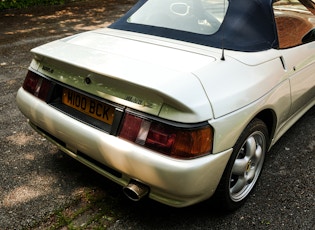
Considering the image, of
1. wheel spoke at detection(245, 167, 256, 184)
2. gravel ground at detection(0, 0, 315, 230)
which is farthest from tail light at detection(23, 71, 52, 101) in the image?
wheel spoke at detection(245, 167, 256, 184)

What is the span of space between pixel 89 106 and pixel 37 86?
0.58 metres

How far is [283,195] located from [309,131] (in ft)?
4.37

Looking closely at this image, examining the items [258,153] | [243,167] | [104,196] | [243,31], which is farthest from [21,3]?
[243,167]

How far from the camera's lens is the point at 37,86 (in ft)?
8.82

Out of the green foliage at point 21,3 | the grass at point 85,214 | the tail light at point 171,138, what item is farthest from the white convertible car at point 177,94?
the green foliage at point 21,3

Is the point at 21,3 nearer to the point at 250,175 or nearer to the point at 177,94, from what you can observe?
the point at 250,175

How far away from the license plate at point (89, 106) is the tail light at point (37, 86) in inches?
6.8

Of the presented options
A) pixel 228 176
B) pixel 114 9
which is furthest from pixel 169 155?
pixel 114 9

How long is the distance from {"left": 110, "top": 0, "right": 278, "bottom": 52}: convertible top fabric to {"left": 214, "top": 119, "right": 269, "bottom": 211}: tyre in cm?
59

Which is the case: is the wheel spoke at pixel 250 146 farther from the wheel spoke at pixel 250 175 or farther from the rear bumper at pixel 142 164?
the rear bumper at pixel 142 164

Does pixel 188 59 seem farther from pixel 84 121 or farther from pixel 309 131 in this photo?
pixel 309 131

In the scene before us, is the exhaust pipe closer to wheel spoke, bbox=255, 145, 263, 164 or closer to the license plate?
the license plate

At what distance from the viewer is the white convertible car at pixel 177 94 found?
→ 6.70 feet

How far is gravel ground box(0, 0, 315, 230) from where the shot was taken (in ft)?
8.25
